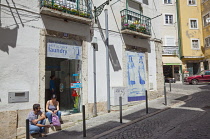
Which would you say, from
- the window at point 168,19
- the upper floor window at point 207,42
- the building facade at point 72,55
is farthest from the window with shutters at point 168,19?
the building facade at point 72,55

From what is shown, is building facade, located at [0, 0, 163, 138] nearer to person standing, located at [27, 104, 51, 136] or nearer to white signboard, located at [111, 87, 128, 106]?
white signboard, located at [111, 87, 128, 106]

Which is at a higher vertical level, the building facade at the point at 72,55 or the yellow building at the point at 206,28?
the yellow building at the point at 206,28

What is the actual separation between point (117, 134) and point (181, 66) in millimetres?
20816

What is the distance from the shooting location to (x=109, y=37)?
9.34 metres

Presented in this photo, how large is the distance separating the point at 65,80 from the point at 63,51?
1.43 metres

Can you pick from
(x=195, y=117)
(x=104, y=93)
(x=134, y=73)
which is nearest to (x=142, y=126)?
(x=195, y=117)

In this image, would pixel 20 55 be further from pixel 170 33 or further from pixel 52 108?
pixel 170 33

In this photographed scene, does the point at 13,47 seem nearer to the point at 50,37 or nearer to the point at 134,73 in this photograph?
the point at 50,37

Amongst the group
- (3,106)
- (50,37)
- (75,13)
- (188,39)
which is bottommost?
(3,106)

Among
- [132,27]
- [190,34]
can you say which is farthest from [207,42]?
[132,27]

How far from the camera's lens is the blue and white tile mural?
1009 cm

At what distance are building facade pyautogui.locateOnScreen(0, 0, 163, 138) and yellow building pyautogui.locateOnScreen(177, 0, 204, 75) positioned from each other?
42.9ft

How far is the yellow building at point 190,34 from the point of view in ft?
77.2

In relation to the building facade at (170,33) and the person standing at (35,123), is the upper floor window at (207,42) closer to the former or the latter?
the building facade at (170,33)
